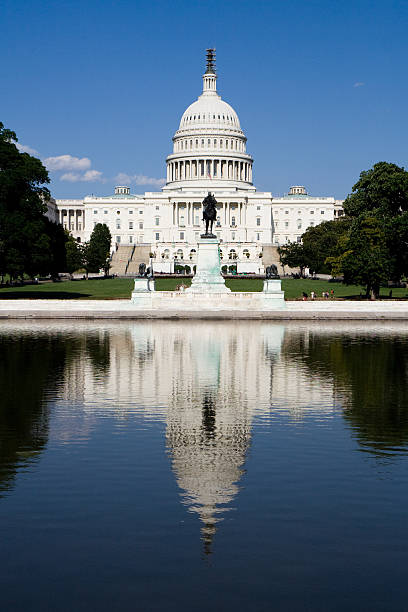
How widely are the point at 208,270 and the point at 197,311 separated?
10138 millimetres

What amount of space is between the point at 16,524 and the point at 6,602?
247cm

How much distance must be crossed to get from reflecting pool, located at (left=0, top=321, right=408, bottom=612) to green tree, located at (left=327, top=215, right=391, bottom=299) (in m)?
42.7

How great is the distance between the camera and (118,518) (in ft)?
38.8

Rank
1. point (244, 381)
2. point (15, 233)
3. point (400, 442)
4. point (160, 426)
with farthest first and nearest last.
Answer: point (15, 233) < point (244, 381) < point (160, 426) < point (400, 442)

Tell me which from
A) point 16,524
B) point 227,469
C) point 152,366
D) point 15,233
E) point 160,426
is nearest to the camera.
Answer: point 16,524

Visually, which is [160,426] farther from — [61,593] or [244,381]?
[61,593]

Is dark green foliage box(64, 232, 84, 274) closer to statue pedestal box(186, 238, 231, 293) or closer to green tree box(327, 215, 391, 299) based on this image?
green tree box(327, 215, 391, 299)

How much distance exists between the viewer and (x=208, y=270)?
220 ft

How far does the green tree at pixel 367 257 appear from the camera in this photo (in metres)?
69.2

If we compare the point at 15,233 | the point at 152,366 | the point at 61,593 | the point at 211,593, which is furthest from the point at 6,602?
the point at 15,233

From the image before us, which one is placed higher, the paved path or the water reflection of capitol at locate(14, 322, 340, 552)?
the paved path

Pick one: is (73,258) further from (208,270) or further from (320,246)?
(208,270)

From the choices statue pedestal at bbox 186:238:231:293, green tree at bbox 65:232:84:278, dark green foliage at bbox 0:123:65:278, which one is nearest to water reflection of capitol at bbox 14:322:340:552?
statue pedestal at bbox 186:238:231:293

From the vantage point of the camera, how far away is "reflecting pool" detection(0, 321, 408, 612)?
9.65 meters
